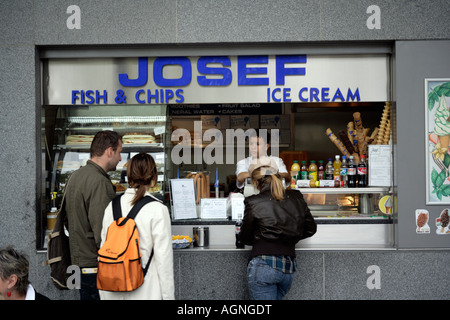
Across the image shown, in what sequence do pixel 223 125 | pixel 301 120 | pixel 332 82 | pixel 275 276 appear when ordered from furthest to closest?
pixel 301 120, pixel 223 125, pixel 332 82, pixel 275 276

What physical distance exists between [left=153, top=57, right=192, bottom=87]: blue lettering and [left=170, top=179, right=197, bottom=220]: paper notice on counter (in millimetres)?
1160

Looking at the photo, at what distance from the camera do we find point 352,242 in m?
5.43

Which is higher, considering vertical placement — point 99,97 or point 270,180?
point 99,97

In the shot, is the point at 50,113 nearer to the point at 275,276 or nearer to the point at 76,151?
the point at 76,151

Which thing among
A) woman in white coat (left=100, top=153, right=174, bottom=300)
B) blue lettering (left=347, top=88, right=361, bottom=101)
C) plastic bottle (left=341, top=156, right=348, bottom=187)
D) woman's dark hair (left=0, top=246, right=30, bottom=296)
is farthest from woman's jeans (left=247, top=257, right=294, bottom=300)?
blue lettering (left=347, top=88, right=361, bottom=101)

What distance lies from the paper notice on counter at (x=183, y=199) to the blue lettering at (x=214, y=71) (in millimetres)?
1212

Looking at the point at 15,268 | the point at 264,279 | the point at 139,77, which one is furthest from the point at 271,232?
the point at 139,77

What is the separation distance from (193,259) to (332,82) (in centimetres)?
259

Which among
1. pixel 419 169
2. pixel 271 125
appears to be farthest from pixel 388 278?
pixel 271 125

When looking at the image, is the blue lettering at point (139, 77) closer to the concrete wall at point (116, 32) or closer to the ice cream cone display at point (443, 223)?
the concrete wall at point (116, 32)

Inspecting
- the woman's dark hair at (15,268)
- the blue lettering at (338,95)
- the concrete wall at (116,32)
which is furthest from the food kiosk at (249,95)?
the woman's dark hair at (15,268)

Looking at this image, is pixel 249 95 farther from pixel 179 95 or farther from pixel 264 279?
pixel 264 279

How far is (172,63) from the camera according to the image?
555 cm

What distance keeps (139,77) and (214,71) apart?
886 millimetres
